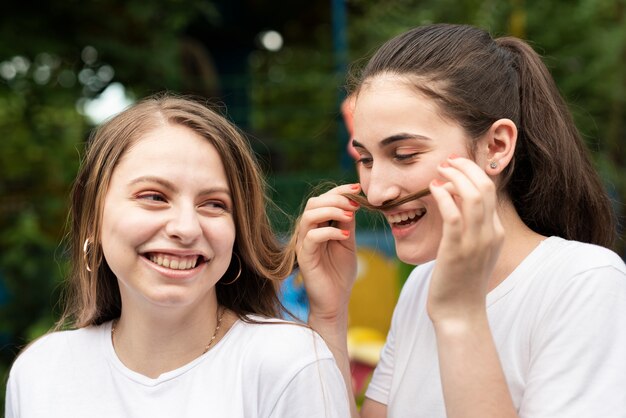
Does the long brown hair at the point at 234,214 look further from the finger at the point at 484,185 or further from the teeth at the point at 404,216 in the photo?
the finger at the point at 484,185

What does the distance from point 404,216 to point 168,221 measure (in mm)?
512

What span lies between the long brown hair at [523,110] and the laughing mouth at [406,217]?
0.23 metres

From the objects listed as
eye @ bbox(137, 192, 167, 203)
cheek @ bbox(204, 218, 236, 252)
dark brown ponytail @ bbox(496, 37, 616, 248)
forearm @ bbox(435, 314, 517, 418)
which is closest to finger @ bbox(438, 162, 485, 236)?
forearm @ bbox(435, 314, 517, 418)

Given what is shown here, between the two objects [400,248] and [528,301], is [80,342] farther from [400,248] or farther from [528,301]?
[528,301]

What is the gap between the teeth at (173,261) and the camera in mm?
1779

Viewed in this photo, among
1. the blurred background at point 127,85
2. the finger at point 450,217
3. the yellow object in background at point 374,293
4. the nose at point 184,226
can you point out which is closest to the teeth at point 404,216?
the finger at point 450,217

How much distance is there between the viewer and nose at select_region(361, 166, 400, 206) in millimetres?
1779

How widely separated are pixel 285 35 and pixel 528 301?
6.32m

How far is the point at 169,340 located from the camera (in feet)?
6.25

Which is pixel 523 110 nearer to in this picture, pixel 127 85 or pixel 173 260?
pixel 173 260

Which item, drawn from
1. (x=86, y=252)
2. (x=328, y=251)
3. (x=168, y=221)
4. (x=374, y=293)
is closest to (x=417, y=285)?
(x=328, y=251)

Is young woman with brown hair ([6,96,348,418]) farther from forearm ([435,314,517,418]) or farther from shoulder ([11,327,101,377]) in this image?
forearm ([435,314,517,418])

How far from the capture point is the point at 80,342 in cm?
205

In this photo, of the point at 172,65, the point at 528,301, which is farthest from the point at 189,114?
the point at 172,65
